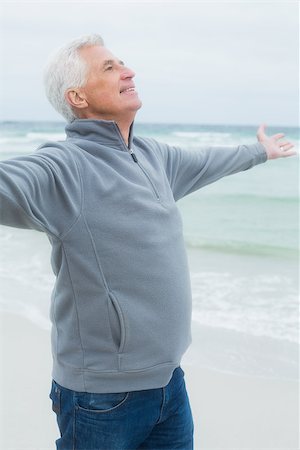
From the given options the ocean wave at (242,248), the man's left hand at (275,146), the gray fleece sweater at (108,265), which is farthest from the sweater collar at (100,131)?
the ocean wave at (242,248)

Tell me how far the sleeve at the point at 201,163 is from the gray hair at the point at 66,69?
430mm

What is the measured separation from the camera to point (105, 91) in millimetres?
2018

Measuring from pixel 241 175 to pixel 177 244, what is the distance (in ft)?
47.8

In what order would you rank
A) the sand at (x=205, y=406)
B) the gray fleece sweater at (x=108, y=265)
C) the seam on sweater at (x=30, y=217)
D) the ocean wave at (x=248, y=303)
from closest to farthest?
the seam on sweater at (x=30, y=217) < the gray fleece sweater at (x=108, y=265) < the sand at (x=205, y=406) < the ocean wave at (x=248, y=303)

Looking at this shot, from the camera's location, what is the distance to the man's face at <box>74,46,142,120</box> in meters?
2.01

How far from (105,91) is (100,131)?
141 mm

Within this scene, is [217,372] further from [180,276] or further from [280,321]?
[180,276]

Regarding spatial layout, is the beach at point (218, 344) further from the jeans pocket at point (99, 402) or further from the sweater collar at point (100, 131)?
the sweater collar at point (100, 131)

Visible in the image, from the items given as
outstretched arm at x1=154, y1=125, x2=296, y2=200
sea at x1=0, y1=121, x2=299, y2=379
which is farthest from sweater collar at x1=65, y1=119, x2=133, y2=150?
sea at x1=0, y1=121, x2=299, y2=379

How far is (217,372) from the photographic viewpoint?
154 inches

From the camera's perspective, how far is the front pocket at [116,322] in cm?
184

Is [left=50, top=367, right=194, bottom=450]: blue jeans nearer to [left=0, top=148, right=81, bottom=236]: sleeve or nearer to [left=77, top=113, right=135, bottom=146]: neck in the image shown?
[left=0, top=148, right=81, bottom=236]: sleeve

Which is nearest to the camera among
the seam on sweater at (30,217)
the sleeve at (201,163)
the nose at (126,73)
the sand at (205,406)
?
the seam on sweater at (30,217)

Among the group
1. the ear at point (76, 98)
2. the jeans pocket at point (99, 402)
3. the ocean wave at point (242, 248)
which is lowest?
the ocean wave at point (242, 248)
